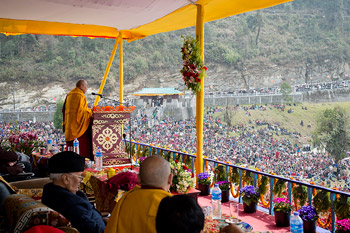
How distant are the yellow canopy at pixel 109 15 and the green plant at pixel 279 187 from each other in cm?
213

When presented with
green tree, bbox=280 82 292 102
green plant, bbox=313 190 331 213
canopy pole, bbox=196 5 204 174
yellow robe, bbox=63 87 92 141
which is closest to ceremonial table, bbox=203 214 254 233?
green plant, bbox=313 190 331 213

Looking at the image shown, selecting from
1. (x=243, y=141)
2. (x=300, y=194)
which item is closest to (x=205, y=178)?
(x=300, y=194)

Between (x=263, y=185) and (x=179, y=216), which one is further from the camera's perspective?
(x=263, y=185)

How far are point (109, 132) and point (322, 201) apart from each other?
343 centimetres

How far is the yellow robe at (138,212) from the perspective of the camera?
4.36ft

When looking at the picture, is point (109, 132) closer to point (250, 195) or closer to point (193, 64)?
point (193, 64)

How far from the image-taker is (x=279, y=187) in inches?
137

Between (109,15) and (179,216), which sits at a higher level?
(109,15)

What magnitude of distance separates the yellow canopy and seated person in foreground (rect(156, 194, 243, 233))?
140 inches

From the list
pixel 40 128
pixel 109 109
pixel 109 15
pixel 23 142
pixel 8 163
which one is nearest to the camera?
pixel 8 163

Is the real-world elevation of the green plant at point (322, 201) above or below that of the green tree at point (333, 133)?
above

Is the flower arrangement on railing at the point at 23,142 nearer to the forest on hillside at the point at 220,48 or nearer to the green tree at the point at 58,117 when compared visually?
the green tree at the point at 58,117

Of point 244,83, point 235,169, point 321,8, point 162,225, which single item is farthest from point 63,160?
point 321,8

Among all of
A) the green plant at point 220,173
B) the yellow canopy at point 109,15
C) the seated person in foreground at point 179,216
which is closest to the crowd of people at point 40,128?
the yellow canopy at point 109,15
